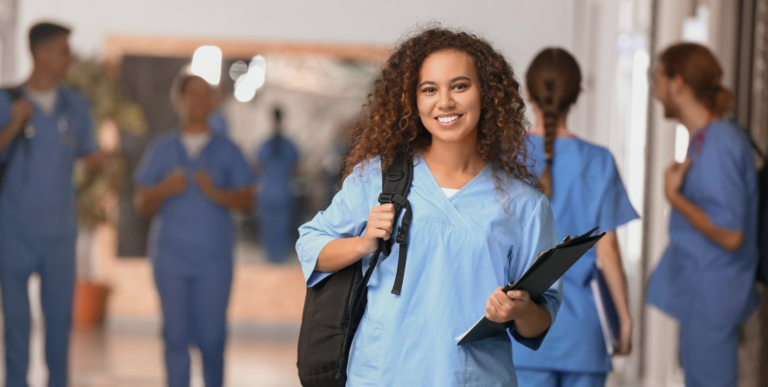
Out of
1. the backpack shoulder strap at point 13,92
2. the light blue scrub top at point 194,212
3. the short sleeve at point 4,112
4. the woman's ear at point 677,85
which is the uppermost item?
the woman's ear at point 677,85

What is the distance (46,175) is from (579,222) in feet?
9.27

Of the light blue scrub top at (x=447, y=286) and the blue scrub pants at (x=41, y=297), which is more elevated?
the light blue scrub top at (x=447, y=286)

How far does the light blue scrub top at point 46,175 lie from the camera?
4.47m

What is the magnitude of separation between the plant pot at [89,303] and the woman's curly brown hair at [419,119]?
5.77 meters

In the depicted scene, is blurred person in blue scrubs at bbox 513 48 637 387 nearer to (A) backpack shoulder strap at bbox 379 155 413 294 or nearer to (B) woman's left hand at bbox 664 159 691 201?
(B) woman's left hand at bbox 664 159 691 201

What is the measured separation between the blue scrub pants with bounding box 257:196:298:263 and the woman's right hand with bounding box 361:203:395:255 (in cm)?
540

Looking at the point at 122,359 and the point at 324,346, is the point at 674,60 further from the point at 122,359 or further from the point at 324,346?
the point at 122,359

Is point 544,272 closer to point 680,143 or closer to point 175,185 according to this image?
point 175,185

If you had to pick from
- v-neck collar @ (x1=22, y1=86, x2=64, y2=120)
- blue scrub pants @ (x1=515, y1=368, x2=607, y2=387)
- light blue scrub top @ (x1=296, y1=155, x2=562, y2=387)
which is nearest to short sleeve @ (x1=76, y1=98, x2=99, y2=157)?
v-neck collar @ (x1=22, y1=86, x2=64, y2=120)

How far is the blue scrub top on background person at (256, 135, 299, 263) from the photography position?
726 centimetres

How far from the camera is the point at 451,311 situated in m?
1.92

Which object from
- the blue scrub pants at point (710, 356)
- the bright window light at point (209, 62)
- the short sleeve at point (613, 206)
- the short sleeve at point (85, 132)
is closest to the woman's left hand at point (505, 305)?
the short sleeve at point (613, 206)

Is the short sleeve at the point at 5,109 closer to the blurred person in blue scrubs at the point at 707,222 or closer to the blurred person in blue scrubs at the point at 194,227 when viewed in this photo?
the blurred person in blue scrubs at the point at 194,227

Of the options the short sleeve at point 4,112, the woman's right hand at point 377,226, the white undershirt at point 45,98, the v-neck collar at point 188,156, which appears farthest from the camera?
the v-neck collar at point 188,156
